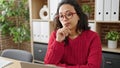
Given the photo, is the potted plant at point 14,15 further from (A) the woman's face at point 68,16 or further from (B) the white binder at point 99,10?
(A) the woman's face at point 68,16

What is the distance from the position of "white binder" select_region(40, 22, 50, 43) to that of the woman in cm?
143

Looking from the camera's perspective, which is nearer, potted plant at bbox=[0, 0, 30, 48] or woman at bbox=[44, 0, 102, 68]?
woman at bbox=[44, 0, 102, 68]

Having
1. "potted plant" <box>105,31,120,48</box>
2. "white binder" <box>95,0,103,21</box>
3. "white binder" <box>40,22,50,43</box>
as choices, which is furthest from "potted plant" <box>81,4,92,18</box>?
"white binder" <box>40,22,50,43</box>

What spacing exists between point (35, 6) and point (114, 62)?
177 cm

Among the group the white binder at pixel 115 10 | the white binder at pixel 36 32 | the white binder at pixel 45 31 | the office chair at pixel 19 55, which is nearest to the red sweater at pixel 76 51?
the office chair at pixel 19 55

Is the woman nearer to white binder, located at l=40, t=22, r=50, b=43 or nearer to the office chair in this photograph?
the office chair

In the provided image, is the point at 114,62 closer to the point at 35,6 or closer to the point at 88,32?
the point at 88,32

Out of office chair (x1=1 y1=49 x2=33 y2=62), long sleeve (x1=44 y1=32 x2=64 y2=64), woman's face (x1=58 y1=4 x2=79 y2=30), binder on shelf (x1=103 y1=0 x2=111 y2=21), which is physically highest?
binder on shelf (x1=103 y1=0 x2=111 y2=21)

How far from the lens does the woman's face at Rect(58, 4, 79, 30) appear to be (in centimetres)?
147

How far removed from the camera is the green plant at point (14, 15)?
139 inches

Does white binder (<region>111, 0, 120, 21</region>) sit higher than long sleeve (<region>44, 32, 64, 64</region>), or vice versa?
white binder (<region>111, 0, 120, 21</region>)

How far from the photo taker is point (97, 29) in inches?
103

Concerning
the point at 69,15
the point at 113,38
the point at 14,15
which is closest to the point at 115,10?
the point at 113,38

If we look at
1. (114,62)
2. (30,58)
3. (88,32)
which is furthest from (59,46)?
(114,62)
